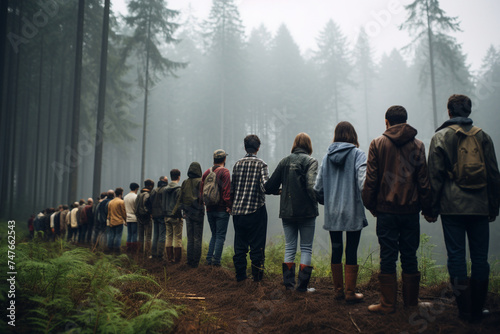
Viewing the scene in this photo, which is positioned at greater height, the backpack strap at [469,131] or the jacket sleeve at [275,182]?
the backpack strap at [469,131]

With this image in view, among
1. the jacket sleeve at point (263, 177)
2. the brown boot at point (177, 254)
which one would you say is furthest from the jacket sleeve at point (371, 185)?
the brown boot at point (177, 254)

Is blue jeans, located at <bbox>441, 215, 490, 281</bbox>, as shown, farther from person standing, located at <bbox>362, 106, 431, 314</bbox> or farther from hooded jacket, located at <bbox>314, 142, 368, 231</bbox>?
hooded jacket, located at <bbox>314, 142, 368, 231</bbox>

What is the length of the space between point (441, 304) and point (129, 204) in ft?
29.1

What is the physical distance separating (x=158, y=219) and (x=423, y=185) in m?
7.17

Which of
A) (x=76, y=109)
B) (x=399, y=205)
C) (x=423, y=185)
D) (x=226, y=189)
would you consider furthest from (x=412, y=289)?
(x=76, y=109)

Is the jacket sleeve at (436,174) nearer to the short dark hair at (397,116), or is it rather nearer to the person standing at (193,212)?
the short dark hair at (397,116)

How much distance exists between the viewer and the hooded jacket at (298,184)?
4539mm

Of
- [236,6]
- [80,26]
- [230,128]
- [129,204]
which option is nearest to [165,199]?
[129,204]

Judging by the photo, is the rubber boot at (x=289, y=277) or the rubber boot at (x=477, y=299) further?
the rubber boot at (x=289, y=277)

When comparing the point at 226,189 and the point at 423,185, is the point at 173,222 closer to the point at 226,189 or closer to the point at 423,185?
the point at 226,189

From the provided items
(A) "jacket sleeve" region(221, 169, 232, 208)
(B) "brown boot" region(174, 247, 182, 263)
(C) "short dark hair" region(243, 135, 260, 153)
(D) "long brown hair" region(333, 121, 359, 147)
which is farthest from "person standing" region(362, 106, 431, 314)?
(B) "brown boot" region(174, 247, 182, 263)

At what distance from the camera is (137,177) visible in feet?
145

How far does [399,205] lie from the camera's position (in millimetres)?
3473

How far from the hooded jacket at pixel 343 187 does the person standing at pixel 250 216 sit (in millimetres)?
1363
